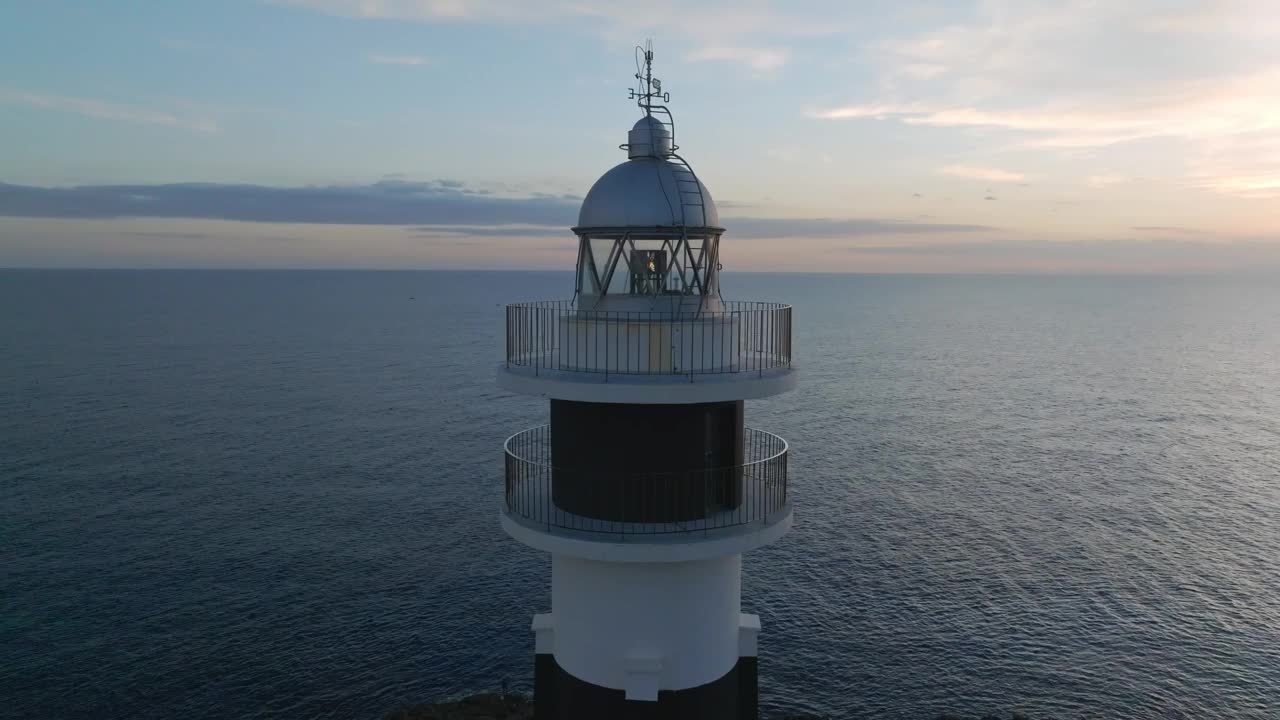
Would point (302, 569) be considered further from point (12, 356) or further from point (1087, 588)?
point (12, 356)

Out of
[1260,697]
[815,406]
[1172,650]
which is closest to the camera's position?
[1260,697]

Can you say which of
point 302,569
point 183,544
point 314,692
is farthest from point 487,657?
point 183,544

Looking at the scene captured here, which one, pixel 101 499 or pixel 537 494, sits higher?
pixel 537 494

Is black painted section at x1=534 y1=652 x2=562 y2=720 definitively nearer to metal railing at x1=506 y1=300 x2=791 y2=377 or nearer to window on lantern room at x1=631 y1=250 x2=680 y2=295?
metal railing at x1=506 y1=300 x2=791 y2=377

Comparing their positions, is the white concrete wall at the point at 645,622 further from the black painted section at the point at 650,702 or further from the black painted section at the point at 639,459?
the black painted section at the point at 639,459

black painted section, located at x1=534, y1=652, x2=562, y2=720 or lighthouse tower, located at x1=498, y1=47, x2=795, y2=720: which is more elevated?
lighthouse tower, located at x1=498, y1=47, x2=795, y2=720

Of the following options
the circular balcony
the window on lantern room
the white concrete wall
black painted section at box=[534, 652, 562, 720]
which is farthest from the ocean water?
the window on lantern room
